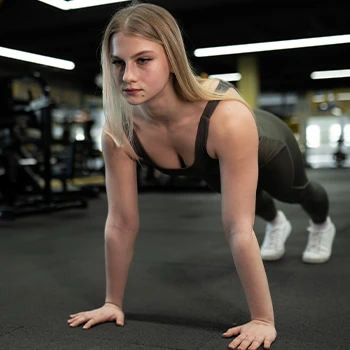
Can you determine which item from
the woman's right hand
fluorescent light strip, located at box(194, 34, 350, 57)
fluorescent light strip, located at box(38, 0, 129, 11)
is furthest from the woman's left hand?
fluorescent light strip, located at box(194, 34, 350, 57)

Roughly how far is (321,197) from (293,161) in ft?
1.20

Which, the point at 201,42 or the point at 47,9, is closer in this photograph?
the point at 47,9

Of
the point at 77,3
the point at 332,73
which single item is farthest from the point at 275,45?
the point at 332,73

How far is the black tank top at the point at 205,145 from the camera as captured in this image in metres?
1.31

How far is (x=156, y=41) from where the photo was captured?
1.19m

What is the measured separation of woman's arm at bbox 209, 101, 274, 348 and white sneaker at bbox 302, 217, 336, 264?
1.01 metres

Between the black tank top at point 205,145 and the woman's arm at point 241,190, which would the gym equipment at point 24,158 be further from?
the woman's arm at point 241,190

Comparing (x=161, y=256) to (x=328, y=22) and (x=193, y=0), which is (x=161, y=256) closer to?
(x=193, y=0)

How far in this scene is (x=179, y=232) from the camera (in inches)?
129

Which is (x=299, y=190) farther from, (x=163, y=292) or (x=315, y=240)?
(x=163, y=292)

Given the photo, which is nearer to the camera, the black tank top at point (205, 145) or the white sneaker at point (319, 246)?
the black tank top at point (205, 145)

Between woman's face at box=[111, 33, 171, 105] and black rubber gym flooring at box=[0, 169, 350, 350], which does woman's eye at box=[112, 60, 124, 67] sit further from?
black rubber gym flooring at box=[0, 169, 350, 350]

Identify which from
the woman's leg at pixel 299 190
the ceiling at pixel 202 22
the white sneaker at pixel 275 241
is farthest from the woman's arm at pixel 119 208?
the ceiling at pixel 202 22

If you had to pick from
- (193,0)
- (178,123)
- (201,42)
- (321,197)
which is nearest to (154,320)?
(178,123)
